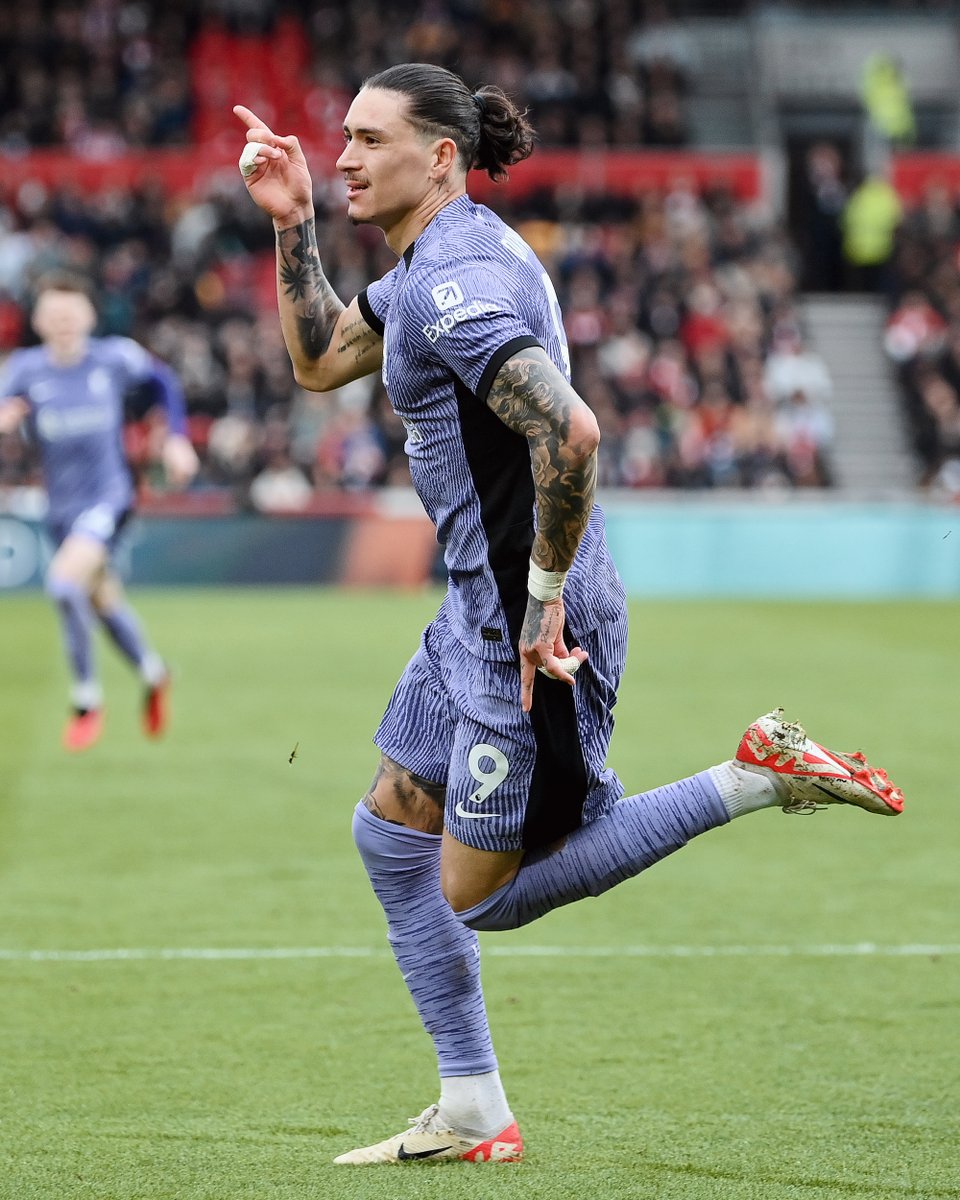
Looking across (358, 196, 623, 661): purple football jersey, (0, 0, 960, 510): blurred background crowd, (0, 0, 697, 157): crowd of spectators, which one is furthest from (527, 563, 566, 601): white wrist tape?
(0, 0, 697, 157): crowd of spectators

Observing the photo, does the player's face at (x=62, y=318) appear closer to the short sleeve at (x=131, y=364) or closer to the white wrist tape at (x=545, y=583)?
the short sleeve at (x=131, y=364)

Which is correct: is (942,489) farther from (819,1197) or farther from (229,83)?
(819,1197)

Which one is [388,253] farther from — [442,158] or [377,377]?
[442,158]

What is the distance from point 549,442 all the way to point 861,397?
2350 cm

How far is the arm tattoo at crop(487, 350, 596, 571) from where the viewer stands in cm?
350

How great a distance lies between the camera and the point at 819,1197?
12.3 ft

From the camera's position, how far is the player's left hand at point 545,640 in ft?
11.9

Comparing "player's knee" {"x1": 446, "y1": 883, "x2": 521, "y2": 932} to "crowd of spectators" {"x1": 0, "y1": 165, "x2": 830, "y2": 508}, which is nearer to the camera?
"player's knee" {"x1": 446, "y1": 883, "x2": 521, "y2": 932}

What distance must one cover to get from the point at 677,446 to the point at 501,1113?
18330 millimetres

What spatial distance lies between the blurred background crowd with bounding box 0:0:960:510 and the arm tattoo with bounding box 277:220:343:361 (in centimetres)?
1502

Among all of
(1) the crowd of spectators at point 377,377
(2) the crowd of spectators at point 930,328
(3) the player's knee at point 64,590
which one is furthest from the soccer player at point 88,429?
(2) the crowd of spectators at point 930,328

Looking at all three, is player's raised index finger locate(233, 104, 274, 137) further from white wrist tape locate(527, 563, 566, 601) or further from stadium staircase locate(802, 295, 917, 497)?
stadium staircase locate(802, 295, 917, 497)

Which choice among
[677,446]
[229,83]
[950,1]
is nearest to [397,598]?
[677,446]

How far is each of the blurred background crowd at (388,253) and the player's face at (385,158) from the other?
15.5 metres
